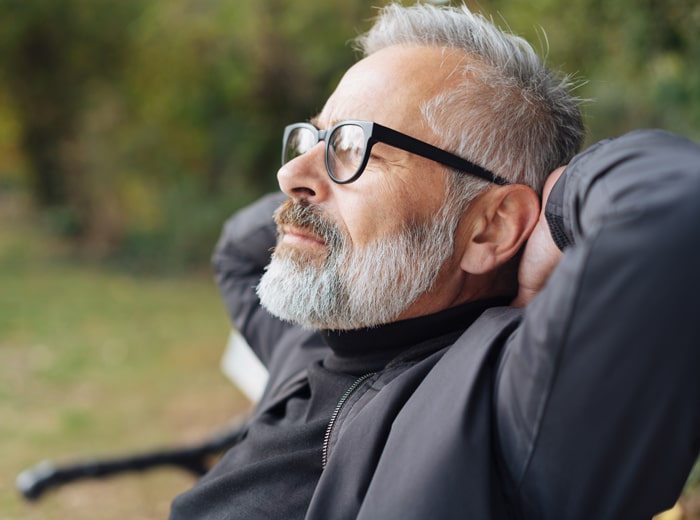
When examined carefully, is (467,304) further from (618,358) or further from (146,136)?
(146,136)

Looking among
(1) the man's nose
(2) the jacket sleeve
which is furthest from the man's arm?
(2) the jacket sleeve

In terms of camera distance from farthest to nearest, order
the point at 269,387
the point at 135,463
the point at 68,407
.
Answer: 1. the point at 68,407
2. the point at 135,463
3. the point at 269,387

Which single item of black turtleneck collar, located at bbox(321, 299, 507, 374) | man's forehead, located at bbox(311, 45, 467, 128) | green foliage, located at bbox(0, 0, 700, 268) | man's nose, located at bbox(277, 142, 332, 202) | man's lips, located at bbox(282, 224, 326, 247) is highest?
man's forehead, located at bbox(311, 45, 467, 128)

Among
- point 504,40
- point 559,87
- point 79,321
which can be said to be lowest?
point 79,321

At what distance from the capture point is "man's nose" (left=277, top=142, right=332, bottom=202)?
6.14ft

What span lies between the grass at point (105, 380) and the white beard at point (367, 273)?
5.14ft

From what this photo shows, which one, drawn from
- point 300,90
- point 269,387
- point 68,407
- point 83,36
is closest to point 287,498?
point 269,387

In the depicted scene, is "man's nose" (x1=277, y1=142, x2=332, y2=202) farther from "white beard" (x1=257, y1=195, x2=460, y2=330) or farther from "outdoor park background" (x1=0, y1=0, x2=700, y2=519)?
"outdoor park background" (x1=0, y1=0, x2=700, y2=519)

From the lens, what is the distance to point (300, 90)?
1223 centimetres

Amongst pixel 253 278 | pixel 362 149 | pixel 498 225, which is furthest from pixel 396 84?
pixel 253 278

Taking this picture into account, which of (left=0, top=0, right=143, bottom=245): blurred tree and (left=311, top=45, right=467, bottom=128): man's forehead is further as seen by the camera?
(left=0, top=0, right=143, bottom=245): blurred tree

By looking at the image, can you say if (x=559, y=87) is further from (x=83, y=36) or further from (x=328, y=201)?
(x=83, y=36)

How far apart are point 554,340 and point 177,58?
12054 mm

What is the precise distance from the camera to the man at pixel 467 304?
1131mm
